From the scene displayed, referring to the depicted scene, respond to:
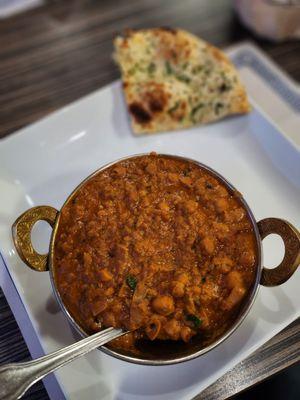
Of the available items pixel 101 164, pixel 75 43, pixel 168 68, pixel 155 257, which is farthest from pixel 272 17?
pixel 155 257

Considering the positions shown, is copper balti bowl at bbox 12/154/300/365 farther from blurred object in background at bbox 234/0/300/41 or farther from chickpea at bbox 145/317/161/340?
blurred object in background at bbox 234/0/300/41

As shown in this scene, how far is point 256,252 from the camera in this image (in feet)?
4.83

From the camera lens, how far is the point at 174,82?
2129 millimetres

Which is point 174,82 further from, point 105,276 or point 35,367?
point 35,367

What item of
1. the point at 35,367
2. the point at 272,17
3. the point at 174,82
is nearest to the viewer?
the point at 35,367

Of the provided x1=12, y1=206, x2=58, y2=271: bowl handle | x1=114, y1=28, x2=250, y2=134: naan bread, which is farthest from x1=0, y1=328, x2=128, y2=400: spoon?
x1=114, y1=28, x2=250, y2=134: naan bread

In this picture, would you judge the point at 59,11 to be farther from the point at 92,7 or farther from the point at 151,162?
the point at 151,162

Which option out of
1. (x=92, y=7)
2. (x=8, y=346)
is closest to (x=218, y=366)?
(x=8, y=346)

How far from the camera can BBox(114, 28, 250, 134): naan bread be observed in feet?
6.71

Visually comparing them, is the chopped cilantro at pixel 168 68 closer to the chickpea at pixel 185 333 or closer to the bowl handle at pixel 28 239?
the bowl handle at pixel 28 239

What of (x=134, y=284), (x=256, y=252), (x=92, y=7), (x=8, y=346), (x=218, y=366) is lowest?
(x=218, y=366)

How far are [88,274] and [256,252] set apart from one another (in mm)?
555

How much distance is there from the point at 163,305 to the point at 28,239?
502 millimetres

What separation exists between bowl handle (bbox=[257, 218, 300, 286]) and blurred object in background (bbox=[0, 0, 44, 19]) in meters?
2.16
